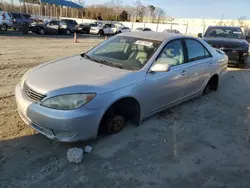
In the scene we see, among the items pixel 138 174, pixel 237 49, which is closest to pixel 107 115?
pixel 138 174

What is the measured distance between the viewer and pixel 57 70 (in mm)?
3625

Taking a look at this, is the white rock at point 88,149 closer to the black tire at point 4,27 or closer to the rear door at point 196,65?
the rear door at point 196,65

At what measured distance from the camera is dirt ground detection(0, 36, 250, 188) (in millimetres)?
2742

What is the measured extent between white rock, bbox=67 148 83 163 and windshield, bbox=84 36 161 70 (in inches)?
56.9

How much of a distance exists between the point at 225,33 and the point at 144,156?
31.0 ft

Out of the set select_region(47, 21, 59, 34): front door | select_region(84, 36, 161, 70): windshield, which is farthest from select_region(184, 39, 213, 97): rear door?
select_region(47, 21, 59, 34): front door

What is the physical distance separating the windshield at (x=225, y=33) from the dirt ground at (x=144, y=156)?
7.13 metres

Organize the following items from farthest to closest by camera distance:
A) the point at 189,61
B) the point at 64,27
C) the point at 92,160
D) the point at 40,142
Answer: the point at 64,27 < the point at 189,61 < the point at 40,142 < the point at 92,160

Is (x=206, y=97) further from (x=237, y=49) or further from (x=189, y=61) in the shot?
(x=237, y=49)

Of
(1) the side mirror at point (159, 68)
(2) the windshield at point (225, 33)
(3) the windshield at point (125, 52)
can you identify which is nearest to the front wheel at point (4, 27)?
(2) the windshield at point (225, 33)

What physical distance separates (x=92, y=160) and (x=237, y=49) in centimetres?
841

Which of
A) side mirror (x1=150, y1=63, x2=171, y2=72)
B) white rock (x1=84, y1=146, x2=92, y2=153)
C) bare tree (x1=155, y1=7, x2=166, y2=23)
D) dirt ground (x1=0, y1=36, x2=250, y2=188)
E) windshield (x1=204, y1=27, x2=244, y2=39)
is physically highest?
bare tree (x1=155, y1=7, x2=166, y2=23)

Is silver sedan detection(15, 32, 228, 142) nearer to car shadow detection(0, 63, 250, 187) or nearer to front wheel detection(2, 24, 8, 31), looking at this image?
car shadow detection(0, 63, 250, 187)

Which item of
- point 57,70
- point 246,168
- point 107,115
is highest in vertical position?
point 57,70
